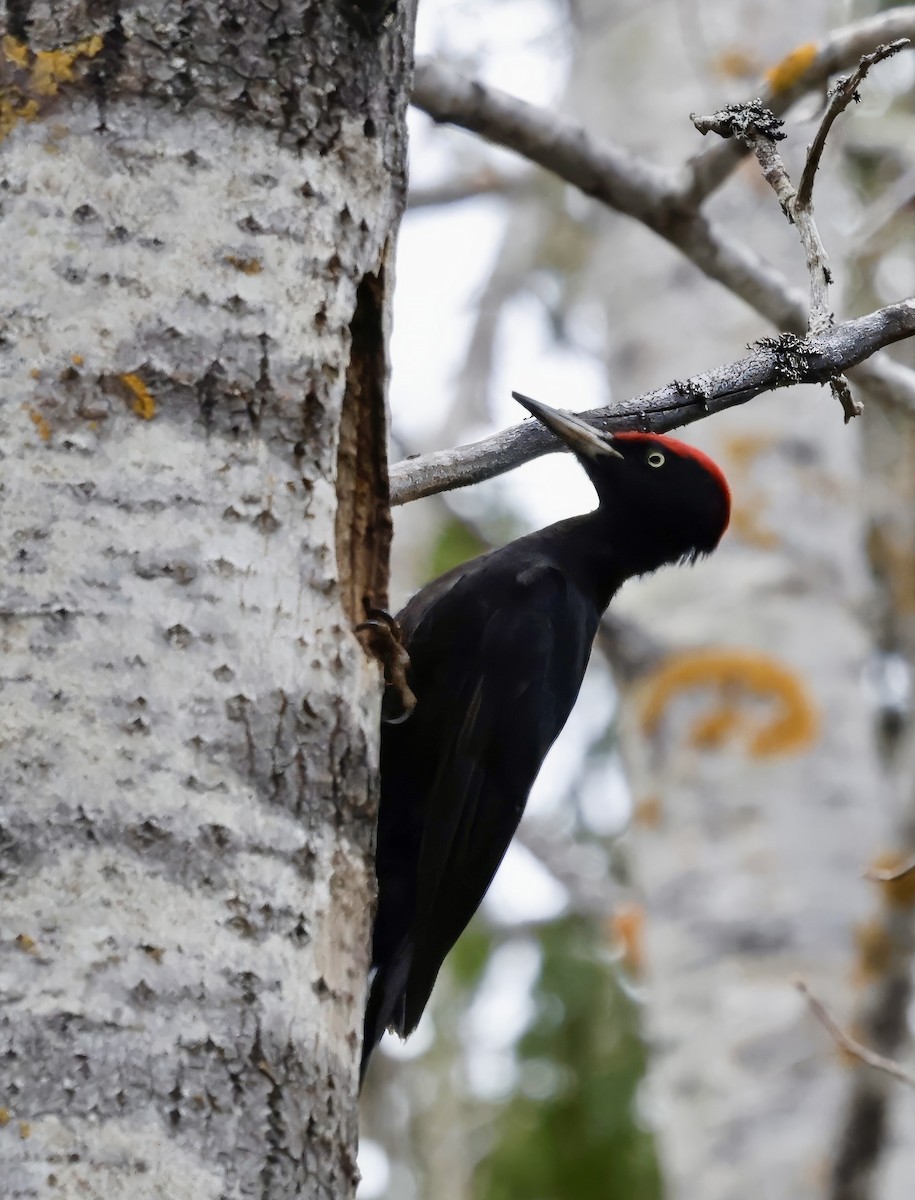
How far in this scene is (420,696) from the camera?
11.1 feet

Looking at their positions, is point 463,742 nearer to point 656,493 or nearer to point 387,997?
point 387,997

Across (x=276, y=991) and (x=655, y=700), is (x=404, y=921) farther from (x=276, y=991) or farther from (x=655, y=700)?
(x=655, y=700)

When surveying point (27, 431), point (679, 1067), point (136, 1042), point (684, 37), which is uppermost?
point (684, 37)

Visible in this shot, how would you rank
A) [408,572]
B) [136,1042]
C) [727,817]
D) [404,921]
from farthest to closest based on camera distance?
[408,572]
[727,817]
[404,921]
[136,1042]

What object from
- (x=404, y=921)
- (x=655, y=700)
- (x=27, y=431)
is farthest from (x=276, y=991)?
(x=655, y=700)

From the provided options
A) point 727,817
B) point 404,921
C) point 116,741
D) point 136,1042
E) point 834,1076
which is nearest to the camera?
point 136,1042

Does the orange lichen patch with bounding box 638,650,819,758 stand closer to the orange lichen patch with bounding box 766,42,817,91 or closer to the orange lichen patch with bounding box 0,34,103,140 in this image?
the orange lichen patch with bounding box 766,42,817,91

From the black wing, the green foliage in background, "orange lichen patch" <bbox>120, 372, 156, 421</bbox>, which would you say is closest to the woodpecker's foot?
the black wing

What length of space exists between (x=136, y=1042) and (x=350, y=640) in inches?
24.6

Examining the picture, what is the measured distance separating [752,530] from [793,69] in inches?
97.9

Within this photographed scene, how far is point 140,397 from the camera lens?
6.23 ft

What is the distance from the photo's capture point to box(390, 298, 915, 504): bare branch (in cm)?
224

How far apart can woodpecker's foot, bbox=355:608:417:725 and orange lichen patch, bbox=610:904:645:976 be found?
255 cm

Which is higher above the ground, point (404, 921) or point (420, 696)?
point (420, 696)
